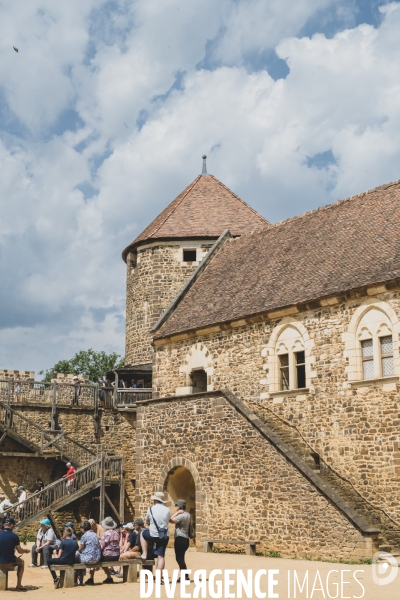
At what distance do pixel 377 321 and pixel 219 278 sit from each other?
849 centimetres

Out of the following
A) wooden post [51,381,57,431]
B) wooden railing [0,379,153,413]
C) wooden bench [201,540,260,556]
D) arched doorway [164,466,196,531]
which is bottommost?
wooden bench [201,540,260,556]

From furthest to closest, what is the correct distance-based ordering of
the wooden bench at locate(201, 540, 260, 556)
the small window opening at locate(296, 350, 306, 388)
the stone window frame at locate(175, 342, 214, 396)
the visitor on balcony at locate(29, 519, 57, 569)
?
the stone window frame at locate(175, 342, 214, 396)
the small window opening at locate(296, 350, 306, 388)
the wooden bench at locate(201, 540, 260, 556)
the visitor on balcony at locate(29, 519, 57, 569)

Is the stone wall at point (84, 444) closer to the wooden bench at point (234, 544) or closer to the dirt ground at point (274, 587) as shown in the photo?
the wooden bench at point (234, 544)

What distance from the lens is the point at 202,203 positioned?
35.8 metres

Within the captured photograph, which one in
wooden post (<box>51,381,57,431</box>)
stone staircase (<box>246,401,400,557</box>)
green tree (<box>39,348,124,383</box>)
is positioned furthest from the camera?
green tree (<box>39,348,124,383</box>)

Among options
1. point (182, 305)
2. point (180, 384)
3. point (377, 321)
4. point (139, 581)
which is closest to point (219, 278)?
point (182, 305)

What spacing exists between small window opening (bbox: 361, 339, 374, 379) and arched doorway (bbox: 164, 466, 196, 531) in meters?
6.24

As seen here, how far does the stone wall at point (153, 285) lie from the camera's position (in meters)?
33.6

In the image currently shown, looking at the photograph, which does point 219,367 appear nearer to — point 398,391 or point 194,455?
point 194,455

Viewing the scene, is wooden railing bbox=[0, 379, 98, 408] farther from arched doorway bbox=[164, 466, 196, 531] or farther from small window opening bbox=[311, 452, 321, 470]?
small window opening bbox=[311, 452, 321, 470]

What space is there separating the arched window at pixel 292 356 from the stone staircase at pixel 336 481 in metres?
1.05

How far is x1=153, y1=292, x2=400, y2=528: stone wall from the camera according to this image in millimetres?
Answer: 19516

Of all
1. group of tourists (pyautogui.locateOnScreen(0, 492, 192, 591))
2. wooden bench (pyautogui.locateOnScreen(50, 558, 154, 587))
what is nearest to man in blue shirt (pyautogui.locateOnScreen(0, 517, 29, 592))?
group of tourists (pyautogui.locateOnScreen(0, 492, 192, 591))

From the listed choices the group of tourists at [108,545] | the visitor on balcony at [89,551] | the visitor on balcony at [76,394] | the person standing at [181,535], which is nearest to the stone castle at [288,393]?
the visitor on balcony at [76,394]
